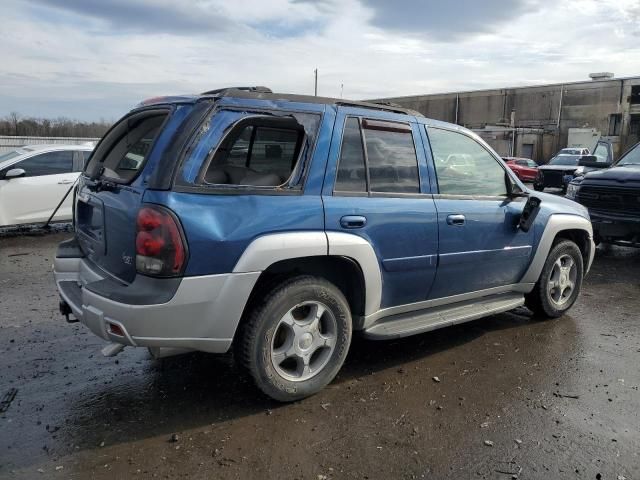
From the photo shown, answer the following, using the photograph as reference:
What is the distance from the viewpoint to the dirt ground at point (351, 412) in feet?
9.36

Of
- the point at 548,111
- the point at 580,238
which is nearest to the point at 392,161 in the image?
the point at 580,238

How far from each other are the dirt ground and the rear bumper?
57 cm

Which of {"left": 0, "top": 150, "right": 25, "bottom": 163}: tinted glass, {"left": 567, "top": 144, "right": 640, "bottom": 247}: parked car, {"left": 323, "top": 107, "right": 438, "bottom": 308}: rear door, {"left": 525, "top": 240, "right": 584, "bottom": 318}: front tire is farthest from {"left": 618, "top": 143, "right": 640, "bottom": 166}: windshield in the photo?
{"left": 0, "top": 150, "right": 25, "bottom": 163}: tinted glass

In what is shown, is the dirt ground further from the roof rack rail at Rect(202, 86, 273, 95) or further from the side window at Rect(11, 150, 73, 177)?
the side window at Rect(11, 150, 73, 177)

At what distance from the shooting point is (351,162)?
367 cm

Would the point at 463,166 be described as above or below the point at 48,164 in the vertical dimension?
above

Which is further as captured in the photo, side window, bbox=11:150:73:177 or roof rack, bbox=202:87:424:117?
side window, bbox=11:150:73:177

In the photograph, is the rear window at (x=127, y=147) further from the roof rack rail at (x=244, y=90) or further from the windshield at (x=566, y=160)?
the windshield at (x=566, y=160)

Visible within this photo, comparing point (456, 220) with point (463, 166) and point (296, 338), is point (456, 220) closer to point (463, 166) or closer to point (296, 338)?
point (463, 166)

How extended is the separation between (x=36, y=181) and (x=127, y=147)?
634 cm

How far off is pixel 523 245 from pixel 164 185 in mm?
3201

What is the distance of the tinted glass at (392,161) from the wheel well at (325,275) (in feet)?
1.92

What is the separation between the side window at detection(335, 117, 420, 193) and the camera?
3650 millimetres

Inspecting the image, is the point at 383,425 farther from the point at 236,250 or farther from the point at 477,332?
the point at 477,332
